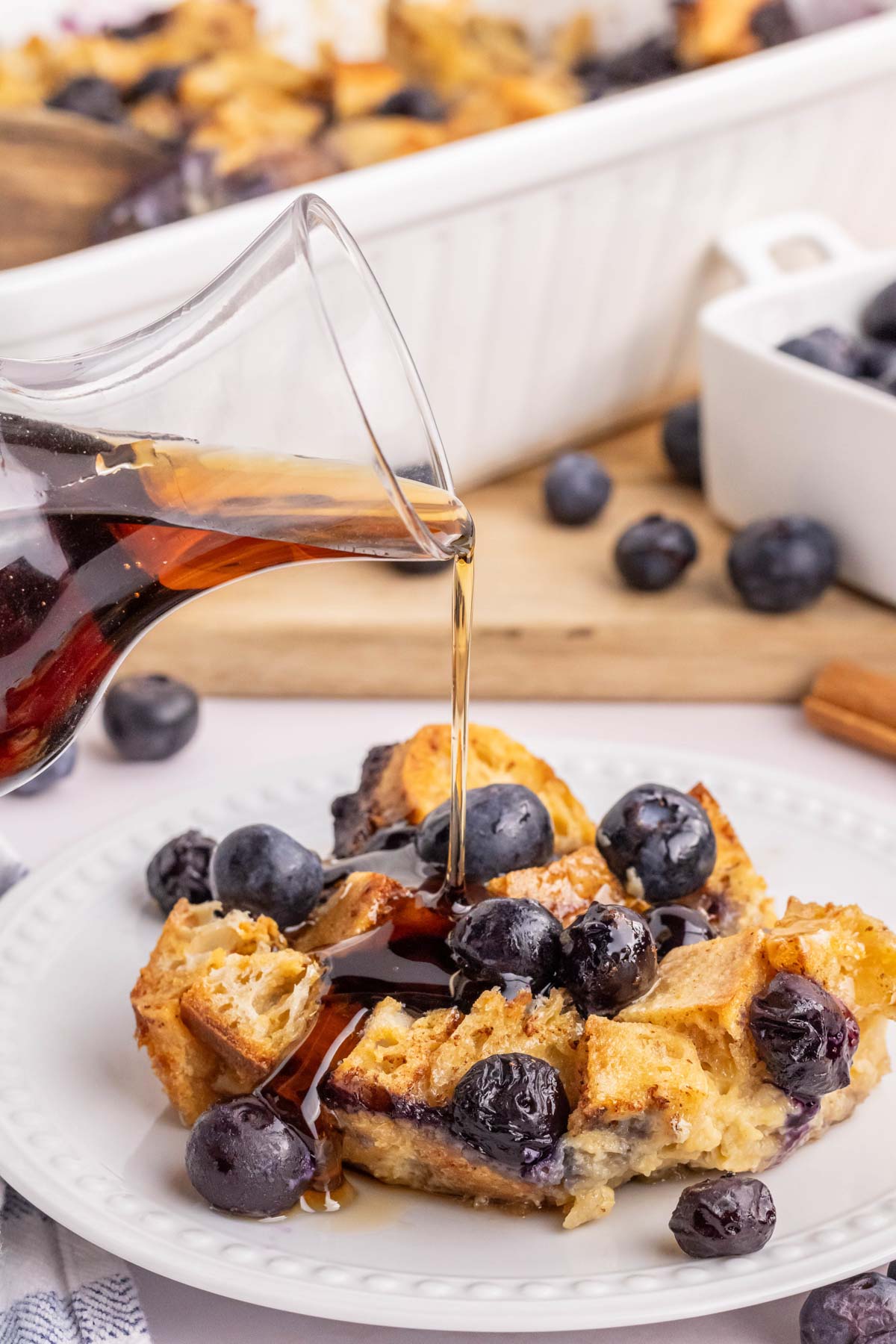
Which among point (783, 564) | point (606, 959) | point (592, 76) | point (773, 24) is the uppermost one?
point (773, 24)

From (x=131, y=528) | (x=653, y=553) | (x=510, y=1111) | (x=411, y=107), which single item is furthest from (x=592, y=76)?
(x=510, y=1111)

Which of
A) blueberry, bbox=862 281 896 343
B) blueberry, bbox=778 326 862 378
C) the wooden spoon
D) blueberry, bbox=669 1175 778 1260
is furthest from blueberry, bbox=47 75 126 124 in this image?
blueberry, bbox=669 1175 778 1260

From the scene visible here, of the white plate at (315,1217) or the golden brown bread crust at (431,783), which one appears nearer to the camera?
the white plate at (315,1217)

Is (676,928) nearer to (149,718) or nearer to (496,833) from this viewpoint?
(496,833)

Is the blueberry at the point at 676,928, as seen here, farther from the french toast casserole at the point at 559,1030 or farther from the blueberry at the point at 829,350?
the blueberry at the point at 829,350

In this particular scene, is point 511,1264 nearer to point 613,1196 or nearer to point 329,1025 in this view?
point 613,1196

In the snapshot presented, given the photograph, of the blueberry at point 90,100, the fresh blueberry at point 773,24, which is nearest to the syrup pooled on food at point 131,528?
the blueberry at point 90,100
